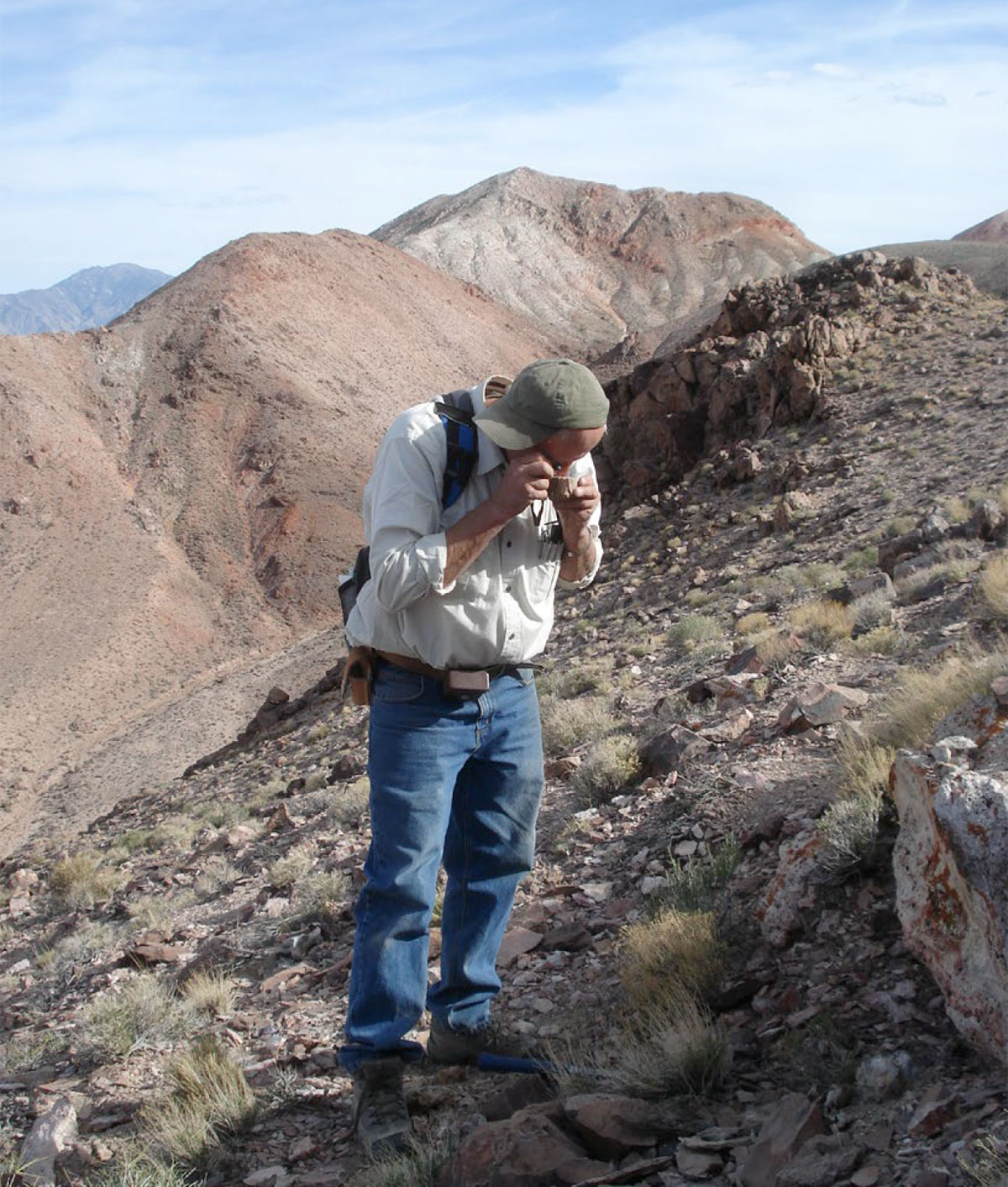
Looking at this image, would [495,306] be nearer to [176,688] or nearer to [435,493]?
[176,688]

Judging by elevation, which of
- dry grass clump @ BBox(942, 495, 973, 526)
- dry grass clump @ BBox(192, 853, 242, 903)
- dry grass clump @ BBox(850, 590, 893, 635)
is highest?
dry grass clump @ BBox(942, 495, 973, 526)

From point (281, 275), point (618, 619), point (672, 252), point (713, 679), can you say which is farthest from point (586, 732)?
point (672, 252)

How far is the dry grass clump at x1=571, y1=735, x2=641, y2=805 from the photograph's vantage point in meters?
5.84

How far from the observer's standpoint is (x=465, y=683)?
9.96 ft

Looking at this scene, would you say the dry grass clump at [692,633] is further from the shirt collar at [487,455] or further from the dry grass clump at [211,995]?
the shirt collar at [487,455]

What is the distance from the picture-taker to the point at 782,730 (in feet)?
18.2

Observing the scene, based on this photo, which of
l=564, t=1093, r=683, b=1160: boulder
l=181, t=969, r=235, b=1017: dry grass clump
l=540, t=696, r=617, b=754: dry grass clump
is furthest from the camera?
l=540, t=696, r=617, b=754: dry grass clump

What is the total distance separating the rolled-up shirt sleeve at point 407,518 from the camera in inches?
110

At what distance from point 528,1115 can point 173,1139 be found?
111 cm

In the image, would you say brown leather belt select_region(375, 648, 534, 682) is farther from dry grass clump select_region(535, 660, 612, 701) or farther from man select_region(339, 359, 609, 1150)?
dry grass clump select_region(535, 660, 612, 701)

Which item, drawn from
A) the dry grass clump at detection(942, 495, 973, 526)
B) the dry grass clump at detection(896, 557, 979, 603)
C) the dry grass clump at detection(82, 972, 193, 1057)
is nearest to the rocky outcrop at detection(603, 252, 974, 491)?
the dry grass clump at detection(942, 495, 973, 526)

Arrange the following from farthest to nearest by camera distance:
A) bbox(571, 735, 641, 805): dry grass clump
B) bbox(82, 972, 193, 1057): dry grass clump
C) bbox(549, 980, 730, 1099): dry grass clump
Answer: bbox(571, 735, 641, 805): dry grass clump < bbox(82, 972, 193, 1057): dry grass clump < bbox(549, 980, 730, 1099): dry grass clump

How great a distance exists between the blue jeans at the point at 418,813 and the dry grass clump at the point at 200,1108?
0.45m

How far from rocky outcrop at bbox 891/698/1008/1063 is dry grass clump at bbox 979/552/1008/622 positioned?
3.42 meters
